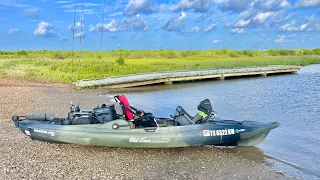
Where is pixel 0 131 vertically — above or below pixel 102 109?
below

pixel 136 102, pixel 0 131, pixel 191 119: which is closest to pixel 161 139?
pixel 191 119

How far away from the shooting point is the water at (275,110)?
1002 centimetres

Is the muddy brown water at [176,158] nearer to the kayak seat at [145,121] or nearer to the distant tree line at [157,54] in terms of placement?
the kayak seat at [145,121]

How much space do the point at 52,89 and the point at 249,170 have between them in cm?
1880

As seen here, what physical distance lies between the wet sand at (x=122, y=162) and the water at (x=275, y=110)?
72 centimetres

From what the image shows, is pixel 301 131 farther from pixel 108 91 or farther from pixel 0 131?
pixel 108 91

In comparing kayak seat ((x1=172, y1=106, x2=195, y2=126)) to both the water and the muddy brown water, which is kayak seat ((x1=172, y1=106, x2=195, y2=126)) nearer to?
the muddy brown water

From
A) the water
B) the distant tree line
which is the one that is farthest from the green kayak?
the distant tree line

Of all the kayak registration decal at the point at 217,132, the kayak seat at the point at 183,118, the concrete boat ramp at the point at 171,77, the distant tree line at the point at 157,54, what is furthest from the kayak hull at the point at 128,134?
the distant tree line at the point at 157,54

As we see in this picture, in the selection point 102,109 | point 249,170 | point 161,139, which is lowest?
point 249,170

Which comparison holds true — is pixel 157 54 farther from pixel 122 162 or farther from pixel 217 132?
pixel 122 162

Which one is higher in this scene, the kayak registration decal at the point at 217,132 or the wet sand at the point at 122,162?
the kayak registration decal at the point at 217,132

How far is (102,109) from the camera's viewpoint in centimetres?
989

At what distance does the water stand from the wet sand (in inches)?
28.3
